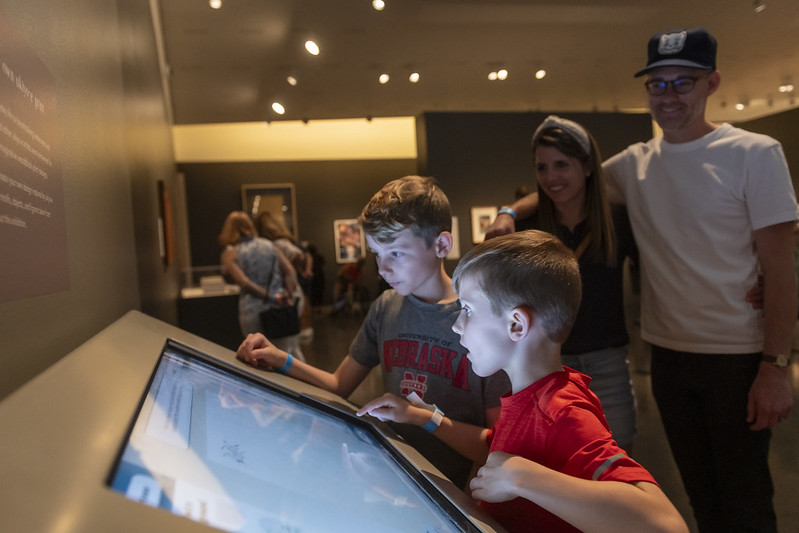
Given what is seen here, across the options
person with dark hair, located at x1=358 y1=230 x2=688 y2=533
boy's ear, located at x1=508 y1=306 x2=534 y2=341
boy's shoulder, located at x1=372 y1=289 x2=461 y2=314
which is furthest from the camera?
boy's shoulder, located at x1=372 y1=289 x2=461 y2=314

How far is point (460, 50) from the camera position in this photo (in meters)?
6.50

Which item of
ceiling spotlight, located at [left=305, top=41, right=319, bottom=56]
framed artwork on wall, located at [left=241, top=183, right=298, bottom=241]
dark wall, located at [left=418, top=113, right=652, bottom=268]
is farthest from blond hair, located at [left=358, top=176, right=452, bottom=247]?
framed artwork on wall, located at [left=241, top=183, right=298, bottom=241]

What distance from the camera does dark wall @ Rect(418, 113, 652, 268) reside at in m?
7.93

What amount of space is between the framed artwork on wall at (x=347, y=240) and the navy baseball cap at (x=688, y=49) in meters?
11.1

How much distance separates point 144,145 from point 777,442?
5137 millimetres

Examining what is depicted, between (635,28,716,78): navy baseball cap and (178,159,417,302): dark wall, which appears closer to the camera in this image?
(635,28,716,78): navy baseball cap

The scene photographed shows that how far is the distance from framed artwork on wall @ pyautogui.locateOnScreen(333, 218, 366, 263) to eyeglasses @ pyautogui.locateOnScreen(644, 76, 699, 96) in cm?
1107

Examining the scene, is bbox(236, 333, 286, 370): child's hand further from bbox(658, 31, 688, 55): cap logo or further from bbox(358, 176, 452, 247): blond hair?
bbox(658, 31, 688, 55): cap logo

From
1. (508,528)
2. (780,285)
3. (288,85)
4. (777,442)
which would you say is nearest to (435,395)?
(508,528)

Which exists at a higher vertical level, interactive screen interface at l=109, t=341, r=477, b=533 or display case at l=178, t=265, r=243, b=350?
interactive screen interface at l=109, t=341, r=477, b=533

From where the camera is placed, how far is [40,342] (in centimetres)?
108

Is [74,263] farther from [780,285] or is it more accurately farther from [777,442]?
[777,442]

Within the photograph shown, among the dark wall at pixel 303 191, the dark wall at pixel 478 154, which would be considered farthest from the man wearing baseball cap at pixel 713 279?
the dark wall at pixel 303 191

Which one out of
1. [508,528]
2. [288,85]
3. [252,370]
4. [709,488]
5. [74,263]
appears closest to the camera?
[508,528]
